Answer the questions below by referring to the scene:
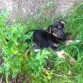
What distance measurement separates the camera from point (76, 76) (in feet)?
15.2

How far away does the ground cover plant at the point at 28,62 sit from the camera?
173 inches

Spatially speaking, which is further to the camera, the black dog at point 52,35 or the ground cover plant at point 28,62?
the black dog at point 52,35

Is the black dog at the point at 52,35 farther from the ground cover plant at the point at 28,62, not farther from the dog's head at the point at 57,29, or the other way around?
the ground cover plant at the point at 28,62

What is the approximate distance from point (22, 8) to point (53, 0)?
0.50 m

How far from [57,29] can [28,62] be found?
108 cm

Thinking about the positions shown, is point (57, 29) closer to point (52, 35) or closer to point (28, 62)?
point (52, 35)

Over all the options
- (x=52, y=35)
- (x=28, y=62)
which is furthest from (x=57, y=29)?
(x=28, y=62)

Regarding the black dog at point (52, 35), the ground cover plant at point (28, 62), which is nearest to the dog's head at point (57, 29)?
the black dog at point (52, 35)

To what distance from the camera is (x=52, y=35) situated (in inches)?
218

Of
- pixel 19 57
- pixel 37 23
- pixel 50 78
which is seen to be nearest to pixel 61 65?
pixel 50 78

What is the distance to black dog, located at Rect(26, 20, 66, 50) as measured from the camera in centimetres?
534

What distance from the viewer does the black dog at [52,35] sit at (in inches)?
210

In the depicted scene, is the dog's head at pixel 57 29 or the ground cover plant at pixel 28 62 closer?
the ground cover plant at pixel 28 62

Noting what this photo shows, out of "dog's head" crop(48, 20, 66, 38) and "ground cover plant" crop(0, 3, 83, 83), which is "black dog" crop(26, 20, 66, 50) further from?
"ground cover plant" crop(0, 3, 83, 83)
